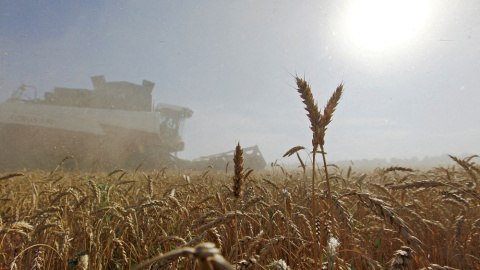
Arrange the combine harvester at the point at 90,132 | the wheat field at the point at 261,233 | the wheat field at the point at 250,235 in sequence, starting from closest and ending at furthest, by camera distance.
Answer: the wheat field at the point at 261,233 < the wheat field at the point at 250,235 < the combine harvester at the point at 90,132

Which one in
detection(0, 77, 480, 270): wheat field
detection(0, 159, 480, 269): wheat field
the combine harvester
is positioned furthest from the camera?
the combine harvester

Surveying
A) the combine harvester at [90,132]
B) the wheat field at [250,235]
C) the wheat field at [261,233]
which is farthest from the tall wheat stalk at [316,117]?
the combine harvester at [90,132]

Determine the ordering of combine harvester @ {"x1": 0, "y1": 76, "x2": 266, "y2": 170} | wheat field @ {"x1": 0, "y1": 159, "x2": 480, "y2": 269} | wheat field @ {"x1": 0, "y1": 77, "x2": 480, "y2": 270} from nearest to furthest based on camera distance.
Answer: wheat field @ {"x1": 0, "y1": 77, "x2": 480, "y2": 270}
wheat field @ {"x1": 0, "y1": 159, "x2": 480, "y2": 269}
combine harvester @ {"x1": 0, "y1": 76, "x2": 266, "y2": 170}

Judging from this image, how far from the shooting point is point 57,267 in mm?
1840

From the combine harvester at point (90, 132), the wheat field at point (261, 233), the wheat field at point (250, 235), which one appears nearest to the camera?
the wheat field at point (261, 233)

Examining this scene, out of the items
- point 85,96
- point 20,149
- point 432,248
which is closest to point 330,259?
point 432,248

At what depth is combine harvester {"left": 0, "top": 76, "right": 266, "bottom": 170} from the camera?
44.6 ft

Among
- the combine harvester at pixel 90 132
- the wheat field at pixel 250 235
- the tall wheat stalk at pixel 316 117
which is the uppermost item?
the combine harvester at pixel 90 132

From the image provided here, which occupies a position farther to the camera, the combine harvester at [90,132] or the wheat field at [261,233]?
the combine harvester at [90,132]

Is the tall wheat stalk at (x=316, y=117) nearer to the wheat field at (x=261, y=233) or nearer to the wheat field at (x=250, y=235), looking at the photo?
the wheat field at (x=261, y=233)

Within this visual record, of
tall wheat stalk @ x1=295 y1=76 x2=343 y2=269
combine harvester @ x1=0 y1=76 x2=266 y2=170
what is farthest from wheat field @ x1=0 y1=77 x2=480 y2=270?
combine harvester @ x1=0 y1=76 x2=266 y2=170

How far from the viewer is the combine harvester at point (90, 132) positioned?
13594 millimetres

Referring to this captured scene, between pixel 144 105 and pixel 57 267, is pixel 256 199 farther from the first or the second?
pixel 144 105

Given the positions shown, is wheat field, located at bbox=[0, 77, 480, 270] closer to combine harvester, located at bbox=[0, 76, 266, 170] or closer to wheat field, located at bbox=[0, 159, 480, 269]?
wheat field, located at bbox=[0, 159, 480, 269]
